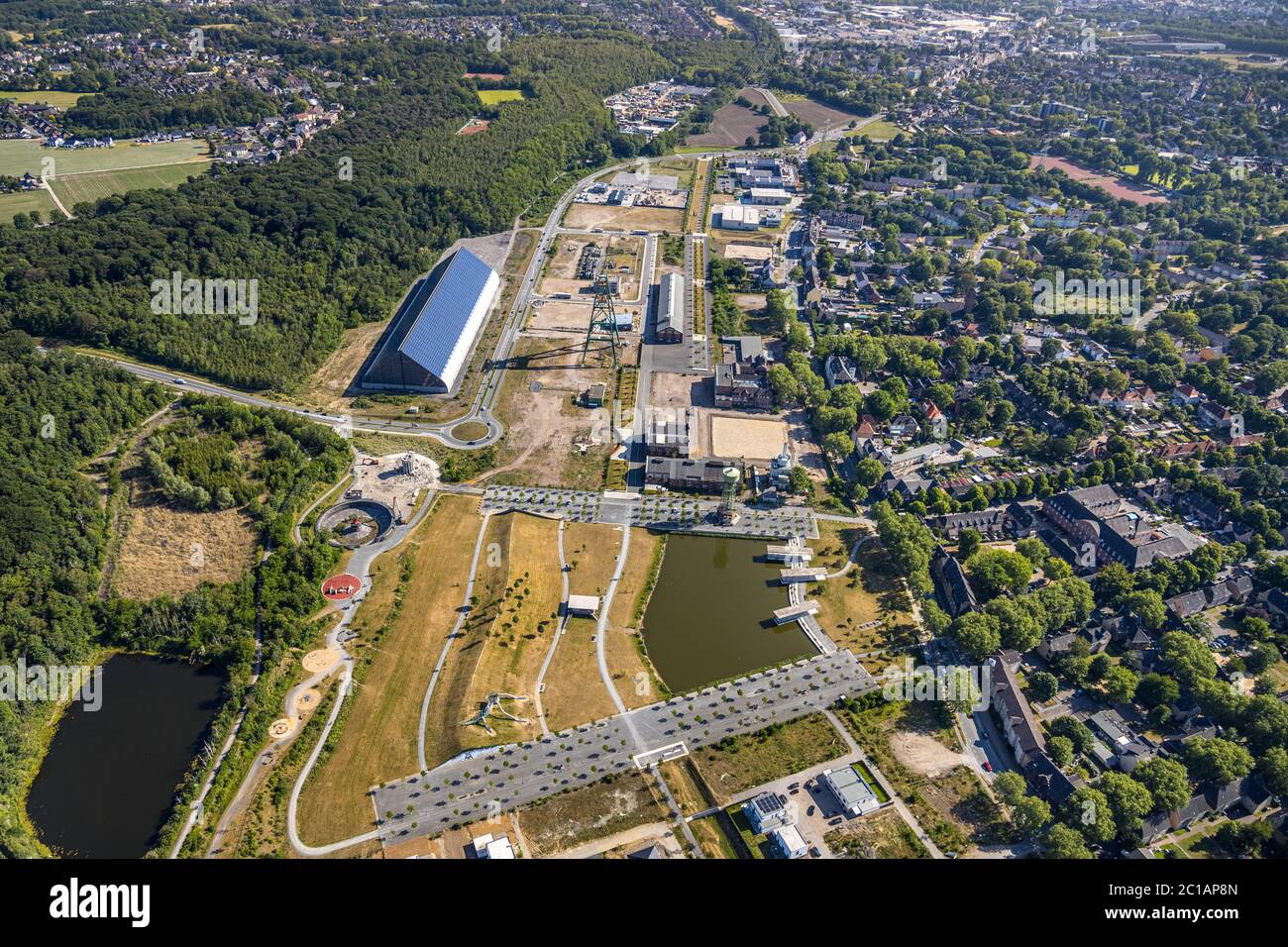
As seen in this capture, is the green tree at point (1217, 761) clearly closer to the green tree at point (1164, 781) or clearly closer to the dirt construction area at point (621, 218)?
the green tree at point (1164, 781)

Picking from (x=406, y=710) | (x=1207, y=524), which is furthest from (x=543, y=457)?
(x=1207, y=524)

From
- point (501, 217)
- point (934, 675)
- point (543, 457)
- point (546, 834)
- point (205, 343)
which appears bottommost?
point (546, 834)

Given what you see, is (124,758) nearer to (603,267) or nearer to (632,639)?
(632,639)

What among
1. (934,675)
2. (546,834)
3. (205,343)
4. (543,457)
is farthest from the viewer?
(205,343)

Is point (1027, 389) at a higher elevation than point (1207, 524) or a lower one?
higher

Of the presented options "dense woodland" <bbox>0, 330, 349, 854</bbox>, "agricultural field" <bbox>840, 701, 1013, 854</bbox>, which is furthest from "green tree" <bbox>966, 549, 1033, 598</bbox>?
"dense woodland" <bbox>0, 330, 349, 854</bbox>

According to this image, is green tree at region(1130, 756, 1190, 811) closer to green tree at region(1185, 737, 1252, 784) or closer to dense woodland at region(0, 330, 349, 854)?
green tree at region(1185, 737, 1252, 784)

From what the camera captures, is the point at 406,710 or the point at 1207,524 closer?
the point at 406,710

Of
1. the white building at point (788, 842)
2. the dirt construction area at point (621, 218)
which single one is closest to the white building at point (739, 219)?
the dirt construction area at point (621, 218)
